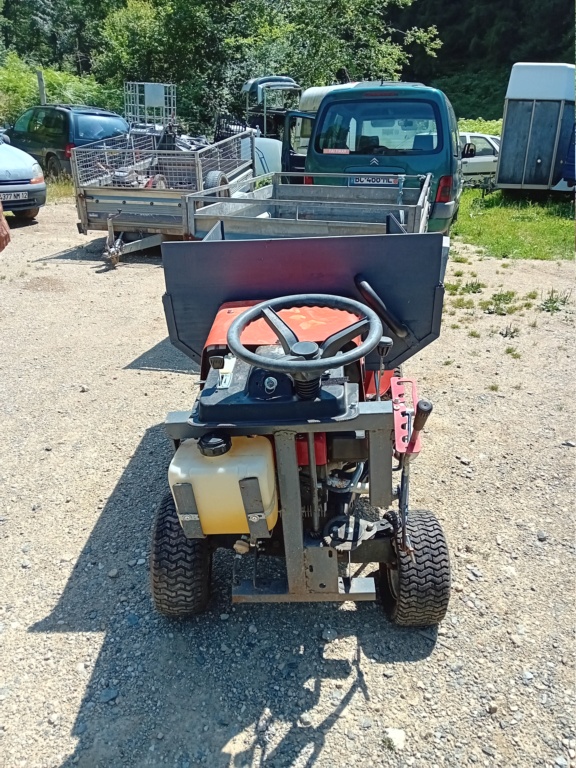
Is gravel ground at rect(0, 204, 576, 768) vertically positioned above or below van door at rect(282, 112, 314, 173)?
below

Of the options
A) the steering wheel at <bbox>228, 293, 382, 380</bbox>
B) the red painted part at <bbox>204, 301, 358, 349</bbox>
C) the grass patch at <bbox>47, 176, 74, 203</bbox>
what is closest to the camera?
the steering wheel at <bbox>228, 293, 382, 380</bbox>

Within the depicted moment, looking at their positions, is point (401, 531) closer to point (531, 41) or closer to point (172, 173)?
point (172, 173)

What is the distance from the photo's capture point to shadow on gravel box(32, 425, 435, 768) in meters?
2.21

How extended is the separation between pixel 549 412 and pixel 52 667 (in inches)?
137

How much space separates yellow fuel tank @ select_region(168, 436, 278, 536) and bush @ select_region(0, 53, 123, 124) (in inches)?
807

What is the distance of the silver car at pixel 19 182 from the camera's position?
982 centimetres

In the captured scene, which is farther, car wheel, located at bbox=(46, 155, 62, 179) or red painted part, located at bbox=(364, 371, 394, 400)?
car wheel, located at bbox=(46, 155, 62, 179)

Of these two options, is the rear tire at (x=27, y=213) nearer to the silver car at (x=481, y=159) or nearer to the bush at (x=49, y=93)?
the silver car at (x=481, y=159)

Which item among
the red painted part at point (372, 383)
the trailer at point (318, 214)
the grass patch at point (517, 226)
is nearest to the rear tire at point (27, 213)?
the trailer at point (318, 214)

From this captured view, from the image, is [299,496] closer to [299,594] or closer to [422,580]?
[299,594]

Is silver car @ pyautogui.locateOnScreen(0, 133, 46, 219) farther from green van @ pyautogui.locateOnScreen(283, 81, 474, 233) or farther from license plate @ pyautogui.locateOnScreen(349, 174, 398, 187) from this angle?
license plate @ pyautogui.locateOnScreen(349, 174, 398, 187)

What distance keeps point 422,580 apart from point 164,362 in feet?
11.1

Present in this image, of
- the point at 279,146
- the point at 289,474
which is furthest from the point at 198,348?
the point at 279,146

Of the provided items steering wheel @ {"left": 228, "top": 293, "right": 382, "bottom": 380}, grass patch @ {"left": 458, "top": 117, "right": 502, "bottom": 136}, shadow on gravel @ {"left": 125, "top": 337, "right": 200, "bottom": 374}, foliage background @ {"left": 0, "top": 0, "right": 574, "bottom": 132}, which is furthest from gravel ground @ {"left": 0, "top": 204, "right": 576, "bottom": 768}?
grass patch @ {"left": 458, "top": 117, "right": 502, "bottom": 136}
